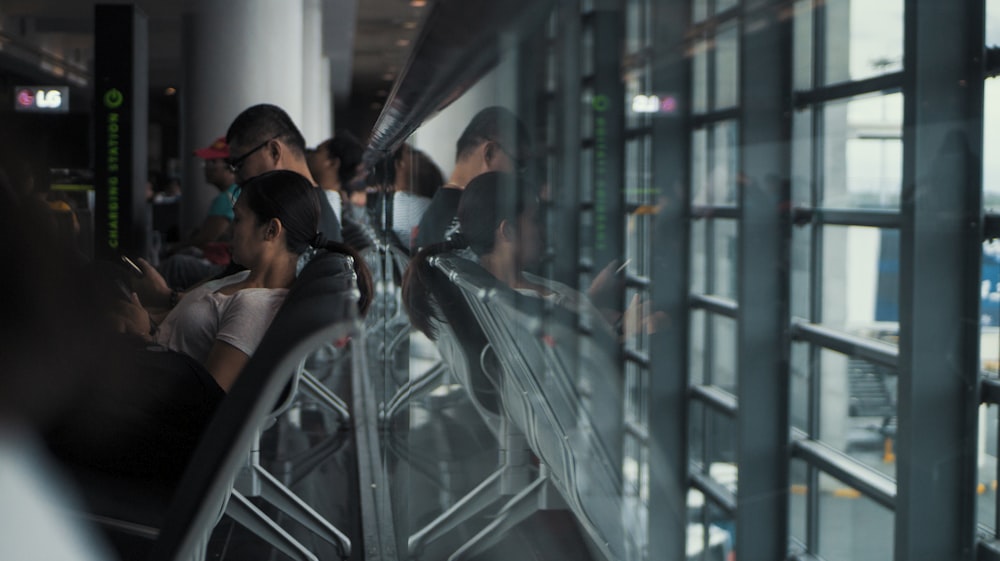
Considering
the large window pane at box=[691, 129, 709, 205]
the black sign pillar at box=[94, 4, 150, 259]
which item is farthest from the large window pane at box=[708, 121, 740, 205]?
the black sign pillar at box=[94, 4, 150, 259]

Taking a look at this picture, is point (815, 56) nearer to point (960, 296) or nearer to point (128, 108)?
point (960, 296)

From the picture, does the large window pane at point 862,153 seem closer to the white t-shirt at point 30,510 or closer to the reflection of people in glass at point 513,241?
the reflection of people in glass at point 513,241

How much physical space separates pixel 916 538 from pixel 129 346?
1434mm

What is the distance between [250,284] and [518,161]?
1713 millimetres

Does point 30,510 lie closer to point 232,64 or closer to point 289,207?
point 289,207

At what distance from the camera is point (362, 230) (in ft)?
21.5

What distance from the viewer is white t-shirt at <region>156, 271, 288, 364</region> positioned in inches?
107

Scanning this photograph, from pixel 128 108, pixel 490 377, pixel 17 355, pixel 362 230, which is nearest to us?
pixel 17 355

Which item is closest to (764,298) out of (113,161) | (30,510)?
(30,510)

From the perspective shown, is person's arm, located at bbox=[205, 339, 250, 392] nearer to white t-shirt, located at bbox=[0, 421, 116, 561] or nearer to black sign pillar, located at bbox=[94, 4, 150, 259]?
white t-shirt, located at bbox=[0, 421, 116, 561]

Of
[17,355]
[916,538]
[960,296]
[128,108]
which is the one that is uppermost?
[128,108]

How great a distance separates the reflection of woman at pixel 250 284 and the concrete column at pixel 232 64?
6909 mm

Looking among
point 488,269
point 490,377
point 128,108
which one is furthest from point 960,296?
point 128,108

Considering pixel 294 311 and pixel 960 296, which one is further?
pixel 294 311
